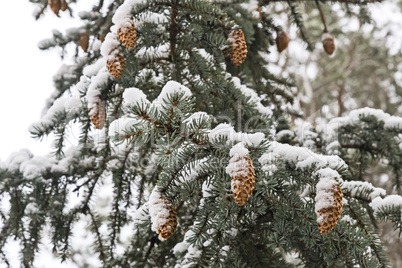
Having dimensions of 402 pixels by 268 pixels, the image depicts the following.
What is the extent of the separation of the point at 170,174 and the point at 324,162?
0.54 meters

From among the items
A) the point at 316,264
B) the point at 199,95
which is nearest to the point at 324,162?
the point at 316,264

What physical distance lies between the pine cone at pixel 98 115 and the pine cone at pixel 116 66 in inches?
6.0

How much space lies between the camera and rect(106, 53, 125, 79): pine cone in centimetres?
152

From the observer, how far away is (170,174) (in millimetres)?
1230

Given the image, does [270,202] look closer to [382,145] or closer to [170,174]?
[170,174]

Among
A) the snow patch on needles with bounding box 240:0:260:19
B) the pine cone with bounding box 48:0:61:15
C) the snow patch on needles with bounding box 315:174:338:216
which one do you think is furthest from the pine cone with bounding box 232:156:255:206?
the pine cone with bounding box 48:0:61:15

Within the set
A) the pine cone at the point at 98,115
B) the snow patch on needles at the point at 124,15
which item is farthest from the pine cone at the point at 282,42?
the pine cone at the point at 98,115

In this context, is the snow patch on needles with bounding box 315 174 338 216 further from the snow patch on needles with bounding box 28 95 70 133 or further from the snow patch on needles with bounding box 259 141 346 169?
the snow patch on needles with bounding box 28 95 70 133

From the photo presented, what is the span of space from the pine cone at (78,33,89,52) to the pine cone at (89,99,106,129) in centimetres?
100

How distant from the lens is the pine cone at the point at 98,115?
4.91 feet

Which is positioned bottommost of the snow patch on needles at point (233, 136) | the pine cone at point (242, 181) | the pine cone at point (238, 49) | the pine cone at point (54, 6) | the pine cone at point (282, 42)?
the pine cone at point (242, 181)

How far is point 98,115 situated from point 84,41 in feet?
3.70

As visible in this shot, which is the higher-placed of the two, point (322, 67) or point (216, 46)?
point (322, 67)

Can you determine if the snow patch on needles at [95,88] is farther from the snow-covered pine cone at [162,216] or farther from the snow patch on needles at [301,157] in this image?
the snow patch on needles at [301,157]
